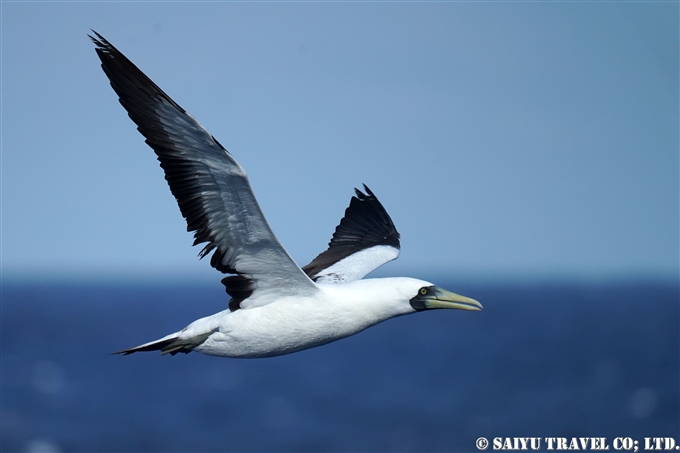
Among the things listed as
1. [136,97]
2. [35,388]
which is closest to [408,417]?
[35,388]

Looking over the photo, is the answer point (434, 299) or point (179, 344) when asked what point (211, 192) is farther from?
point (434, 299)

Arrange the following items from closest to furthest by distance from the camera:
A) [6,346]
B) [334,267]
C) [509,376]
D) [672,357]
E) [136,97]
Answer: [136,97] → [334,267] → [509,376] → [672,357] → [6,346]

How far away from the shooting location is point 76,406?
288 feet

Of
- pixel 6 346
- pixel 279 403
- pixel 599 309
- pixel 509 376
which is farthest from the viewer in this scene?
pixel 599 309

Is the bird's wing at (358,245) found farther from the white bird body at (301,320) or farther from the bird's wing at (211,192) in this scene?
the bird's wing at (211,192)

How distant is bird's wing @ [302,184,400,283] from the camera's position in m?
13.4

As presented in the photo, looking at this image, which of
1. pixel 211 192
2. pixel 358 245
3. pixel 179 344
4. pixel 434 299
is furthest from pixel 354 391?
pixel 211 192

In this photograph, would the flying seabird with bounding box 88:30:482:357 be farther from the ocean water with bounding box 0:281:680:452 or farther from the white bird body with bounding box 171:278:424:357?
the ocean water with bounding box 0:281:680:452

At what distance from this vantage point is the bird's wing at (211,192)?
920 cm

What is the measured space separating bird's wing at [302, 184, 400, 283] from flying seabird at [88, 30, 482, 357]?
203cm

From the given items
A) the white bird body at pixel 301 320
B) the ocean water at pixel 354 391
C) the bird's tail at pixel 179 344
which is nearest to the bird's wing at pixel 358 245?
the white bird body at pixel 301 320

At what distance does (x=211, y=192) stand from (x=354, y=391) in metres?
80.5

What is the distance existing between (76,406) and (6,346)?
46.7 m

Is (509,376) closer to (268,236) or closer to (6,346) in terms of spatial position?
(6,346)
